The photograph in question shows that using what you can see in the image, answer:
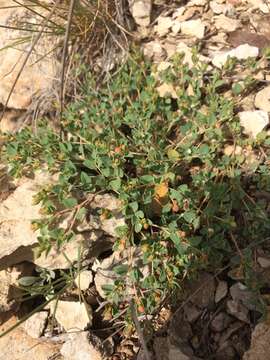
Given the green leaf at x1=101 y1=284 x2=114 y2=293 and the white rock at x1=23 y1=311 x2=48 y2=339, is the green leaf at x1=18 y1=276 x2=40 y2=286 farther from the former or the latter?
the green leaf at x1=101 y1=284 x2=114 y2=293

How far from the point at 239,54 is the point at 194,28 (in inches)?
16.8

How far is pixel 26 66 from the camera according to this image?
3.14m

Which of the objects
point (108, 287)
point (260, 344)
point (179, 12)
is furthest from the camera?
point (179, 12)

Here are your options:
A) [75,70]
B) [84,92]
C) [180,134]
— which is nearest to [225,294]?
[180,134]

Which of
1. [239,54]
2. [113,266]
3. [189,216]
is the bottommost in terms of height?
[113,266]

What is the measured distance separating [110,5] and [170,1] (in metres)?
0.45

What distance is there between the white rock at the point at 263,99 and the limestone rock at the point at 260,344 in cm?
125

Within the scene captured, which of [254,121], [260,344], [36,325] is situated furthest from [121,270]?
[254,121]

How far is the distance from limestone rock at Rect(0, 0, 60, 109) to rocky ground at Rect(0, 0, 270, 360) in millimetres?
159

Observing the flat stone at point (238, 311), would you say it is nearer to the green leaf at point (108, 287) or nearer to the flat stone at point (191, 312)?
the flat stone at point (191, 312)

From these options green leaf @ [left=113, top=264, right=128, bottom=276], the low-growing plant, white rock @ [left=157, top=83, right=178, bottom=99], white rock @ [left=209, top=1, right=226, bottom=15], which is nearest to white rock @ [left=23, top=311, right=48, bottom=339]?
the low-growing plant

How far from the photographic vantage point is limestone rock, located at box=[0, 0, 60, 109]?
310 centimetres

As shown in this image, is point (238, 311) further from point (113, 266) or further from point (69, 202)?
point (69, 202)

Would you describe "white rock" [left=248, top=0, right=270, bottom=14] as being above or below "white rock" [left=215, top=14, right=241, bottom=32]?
above
